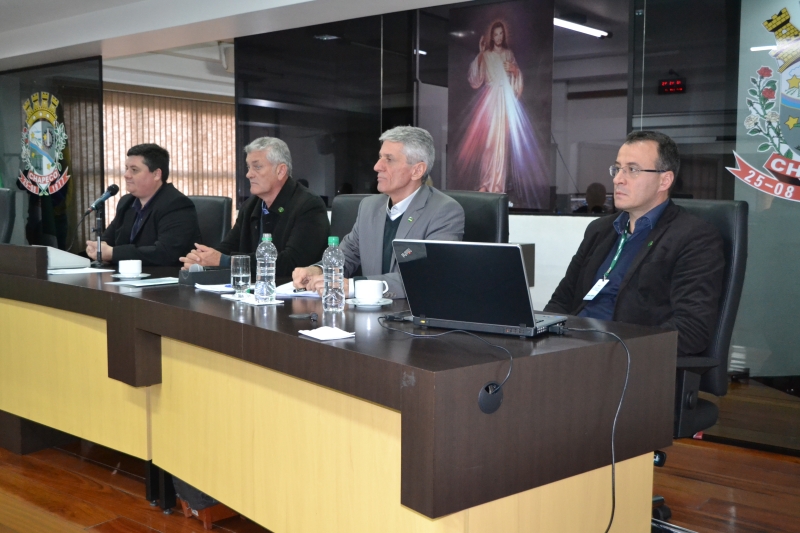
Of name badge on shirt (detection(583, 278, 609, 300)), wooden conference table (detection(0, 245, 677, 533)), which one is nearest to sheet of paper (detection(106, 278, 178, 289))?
wooden conference table (detection(0, 245, 677, 533))

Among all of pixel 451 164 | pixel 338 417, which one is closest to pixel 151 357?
pixel 338 417

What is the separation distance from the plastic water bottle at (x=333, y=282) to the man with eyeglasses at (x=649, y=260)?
0.75 m

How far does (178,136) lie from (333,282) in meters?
7.02

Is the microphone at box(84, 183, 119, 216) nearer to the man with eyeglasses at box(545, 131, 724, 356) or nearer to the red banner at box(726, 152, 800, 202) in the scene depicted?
the man with eyeglasses at box(545, 131, 724, 356)

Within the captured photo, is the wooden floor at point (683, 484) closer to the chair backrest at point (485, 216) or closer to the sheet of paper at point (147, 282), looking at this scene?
the sheet of paper at point (147, 282)

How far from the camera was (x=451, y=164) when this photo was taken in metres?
4.27

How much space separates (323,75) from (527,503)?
3842mm

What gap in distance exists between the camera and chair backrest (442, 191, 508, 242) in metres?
2.52

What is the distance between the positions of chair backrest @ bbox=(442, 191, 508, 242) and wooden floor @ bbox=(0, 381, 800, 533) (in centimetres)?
105

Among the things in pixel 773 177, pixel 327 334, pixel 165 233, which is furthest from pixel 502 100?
pixel 327 334

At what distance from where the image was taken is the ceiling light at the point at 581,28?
3.65 m

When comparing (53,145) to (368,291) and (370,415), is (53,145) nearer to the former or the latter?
(368,291)

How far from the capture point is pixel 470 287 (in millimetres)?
1580

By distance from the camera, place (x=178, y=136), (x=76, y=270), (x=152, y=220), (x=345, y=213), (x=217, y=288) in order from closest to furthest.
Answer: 1. (x=217, y=288)
2. (x=76, y=270)
3. (x=345, y=213)
4. (x=152, y=220)
5. (x=178, y=136)
